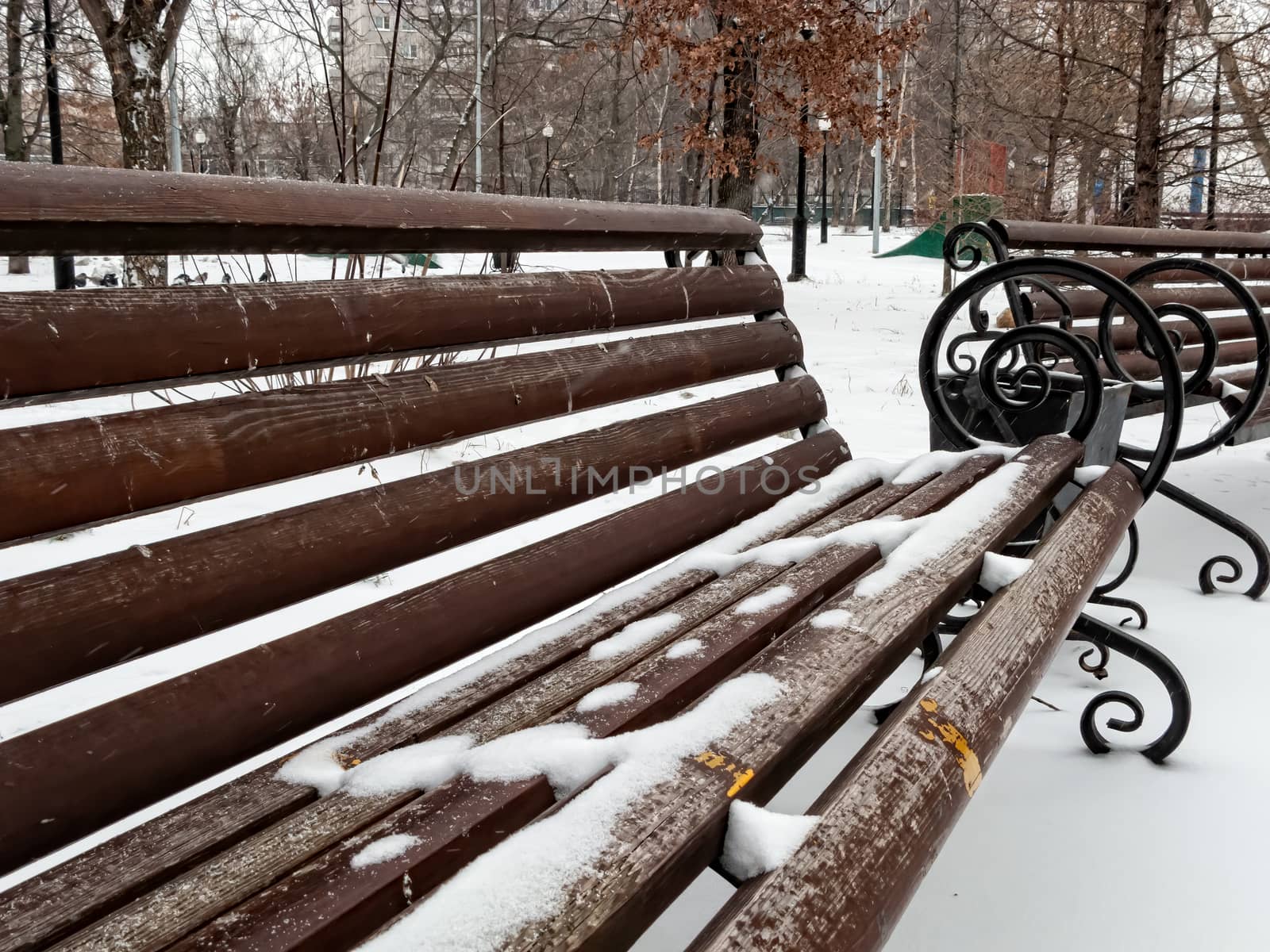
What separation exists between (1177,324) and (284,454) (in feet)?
13.8

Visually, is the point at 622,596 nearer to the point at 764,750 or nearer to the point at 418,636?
the point at 418,636

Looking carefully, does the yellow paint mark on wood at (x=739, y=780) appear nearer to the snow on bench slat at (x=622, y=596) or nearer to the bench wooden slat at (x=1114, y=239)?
the snow on bench slat at (x=622, y=596)

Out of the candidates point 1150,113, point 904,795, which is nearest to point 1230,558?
point 904,795

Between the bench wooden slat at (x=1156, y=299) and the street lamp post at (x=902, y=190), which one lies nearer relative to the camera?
the bench wooden slat at (x=1156, y=299)

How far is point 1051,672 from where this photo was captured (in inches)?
101

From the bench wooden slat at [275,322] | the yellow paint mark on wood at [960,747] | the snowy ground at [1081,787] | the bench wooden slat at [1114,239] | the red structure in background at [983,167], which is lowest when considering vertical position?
the snowy ground at [1081,787]

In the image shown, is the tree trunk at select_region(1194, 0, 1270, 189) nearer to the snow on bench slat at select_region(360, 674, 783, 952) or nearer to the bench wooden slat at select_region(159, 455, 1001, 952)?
the bench wooden slat at select_region(159, 455, 1001, 952)

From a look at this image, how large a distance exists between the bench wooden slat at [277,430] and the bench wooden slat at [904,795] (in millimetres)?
699

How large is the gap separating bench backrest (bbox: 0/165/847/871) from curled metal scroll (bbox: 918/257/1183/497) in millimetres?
873

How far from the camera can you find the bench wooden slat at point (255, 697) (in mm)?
951

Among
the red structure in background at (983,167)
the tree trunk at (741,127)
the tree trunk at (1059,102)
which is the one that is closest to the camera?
the tree trunk at (741,127)

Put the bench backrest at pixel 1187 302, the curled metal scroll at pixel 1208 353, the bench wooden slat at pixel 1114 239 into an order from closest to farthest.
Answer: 1. the curled metal scroll at pixel 1208 353
2. the bench backrest at pixel 1187 302
3. the bench wooden slat at pixel 1114 239

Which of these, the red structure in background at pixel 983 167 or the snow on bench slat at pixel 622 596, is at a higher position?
the red structure in background at pixel 983 167

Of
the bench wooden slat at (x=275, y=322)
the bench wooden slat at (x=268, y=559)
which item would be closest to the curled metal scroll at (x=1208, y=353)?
the bench wooden slat at (x=275, y=322)
